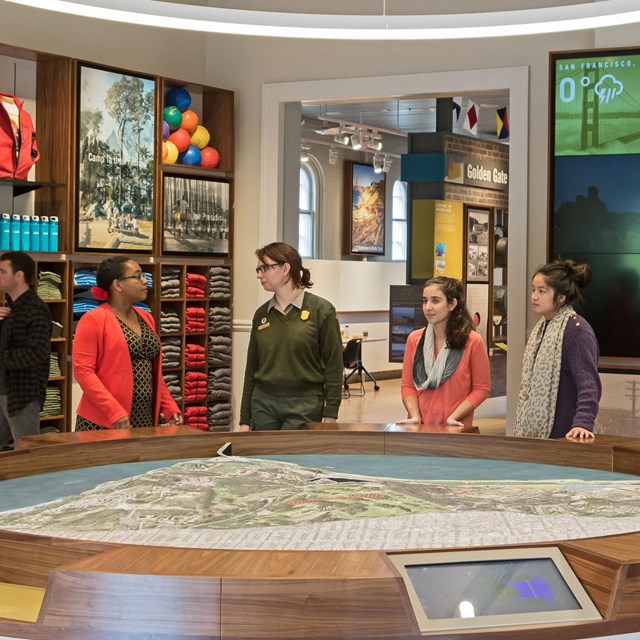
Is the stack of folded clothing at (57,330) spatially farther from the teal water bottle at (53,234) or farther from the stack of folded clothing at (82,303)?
the teal water bottle at (53,234)

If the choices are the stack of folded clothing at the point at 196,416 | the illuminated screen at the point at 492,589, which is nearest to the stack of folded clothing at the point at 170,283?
the stack of folded clothing at the point at 196,416

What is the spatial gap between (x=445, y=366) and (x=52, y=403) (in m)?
3.43

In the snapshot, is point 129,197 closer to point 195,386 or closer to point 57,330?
point 57,330

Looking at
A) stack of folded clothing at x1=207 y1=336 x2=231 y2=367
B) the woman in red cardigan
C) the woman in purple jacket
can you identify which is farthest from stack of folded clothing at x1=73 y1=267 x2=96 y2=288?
the woman in purple jacket

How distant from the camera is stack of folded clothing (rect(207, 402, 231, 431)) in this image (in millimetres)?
8703

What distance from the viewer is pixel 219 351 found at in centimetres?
876

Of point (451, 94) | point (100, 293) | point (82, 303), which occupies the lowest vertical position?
point (82, 303)

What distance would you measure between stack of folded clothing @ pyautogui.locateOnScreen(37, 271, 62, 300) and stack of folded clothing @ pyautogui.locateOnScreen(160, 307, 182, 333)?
112 cm

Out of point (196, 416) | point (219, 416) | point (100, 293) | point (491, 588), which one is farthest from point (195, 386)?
point (491, 588)

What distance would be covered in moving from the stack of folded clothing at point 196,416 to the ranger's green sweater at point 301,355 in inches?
141

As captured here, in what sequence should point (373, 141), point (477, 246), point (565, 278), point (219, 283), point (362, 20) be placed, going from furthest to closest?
point (373, 141)
point (477, 246)
point (219, 283)
point (565, 278)
point (362, 20)

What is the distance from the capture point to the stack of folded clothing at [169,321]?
8266 millimetres

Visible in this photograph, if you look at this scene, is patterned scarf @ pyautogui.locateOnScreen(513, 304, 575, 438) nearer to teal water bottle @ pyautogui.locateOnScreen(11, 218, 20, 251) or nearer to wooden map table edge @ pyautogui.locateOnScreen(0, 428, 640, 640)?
wooden map table edge @ pyautogui.locateOnScreen(0, 428, 640, 640)

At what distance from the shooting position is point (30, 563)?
2127 millimetres
